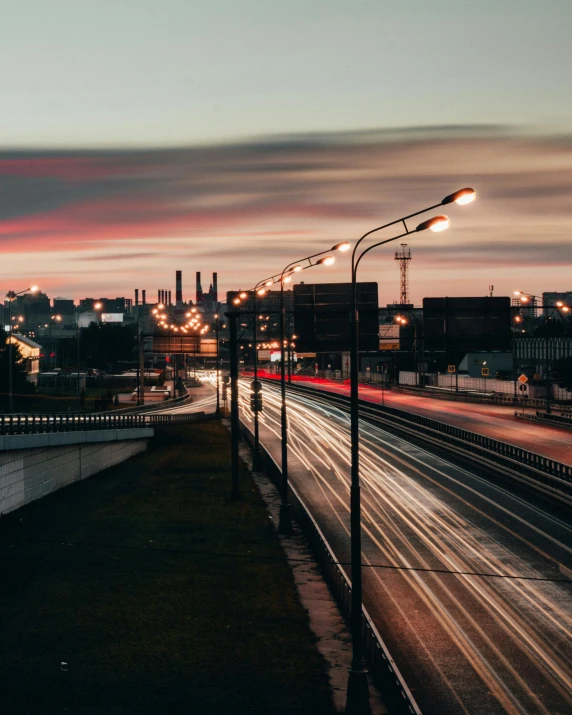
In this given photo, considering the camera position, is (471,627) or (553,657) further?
(471,627)

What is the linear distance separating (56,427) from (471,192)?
141 feet

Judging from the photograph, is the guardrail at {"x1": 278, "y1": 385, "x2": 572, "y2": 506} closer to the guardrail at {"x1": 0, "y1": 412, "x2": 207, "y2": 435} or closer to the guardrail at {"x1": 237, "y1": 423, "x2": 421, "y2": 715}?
the guardrail at {"x1": 237, "y1": 423, "x2": 421, "y2": 715}

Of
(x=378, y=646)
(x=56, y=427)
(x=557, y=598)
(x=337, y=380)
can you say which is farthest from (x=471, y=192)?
(x=337, y=380)

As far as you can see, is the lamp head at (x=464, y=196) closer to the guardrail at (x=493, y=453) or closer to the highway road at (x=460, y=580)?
the highway road at (x=460, y=580)

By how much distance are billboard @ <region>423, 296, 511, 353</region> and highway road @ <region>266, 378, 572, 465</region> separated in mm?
14378

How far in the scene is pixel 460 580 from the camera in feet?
98.6

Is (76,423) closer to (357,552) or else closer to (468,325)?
(468,325)

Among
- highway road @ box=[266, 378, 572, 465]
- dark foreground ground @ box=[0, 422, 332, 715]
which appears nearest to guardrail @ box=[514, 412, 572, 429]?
highway road @ box=[266, 378, 572, 465]

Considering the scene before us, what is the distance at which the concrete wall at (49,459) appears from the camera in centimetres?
4541

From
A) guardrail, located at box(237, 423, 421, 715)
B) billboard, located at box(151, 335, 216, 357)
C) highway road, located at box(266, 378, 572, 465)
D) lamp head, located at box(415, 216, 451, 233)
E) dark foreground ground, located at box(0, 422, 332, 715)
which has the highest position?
lamp head, located at box(415, 216, 451, 233)

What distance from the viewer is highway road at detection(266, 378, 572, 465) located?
64250 mm

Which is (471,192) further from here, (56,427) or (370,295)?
(56,427)

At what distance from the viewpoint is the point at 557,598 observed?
27641mm

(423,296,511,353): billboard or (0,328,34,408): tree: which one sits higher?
(423,296,511,353): billboard
